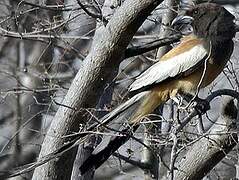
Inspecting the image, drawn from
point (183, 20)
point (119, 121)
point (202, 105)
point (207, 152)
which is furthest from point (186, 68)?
point (207, 152)

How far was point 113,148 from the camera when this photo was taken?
5824 mm

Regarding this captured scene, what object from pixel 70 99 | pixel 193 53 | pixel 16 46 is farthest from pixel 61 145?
pixel 16 46

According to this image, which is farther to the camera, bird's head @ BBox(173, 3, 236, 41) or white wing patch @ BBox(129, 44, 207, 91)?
bird's head @ BBox(173, 3, 236, 41)

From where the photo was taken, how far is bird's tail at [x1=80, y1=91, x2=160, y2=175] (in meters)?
5.76

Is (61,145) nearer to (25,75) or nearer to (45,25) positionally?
(45,25)

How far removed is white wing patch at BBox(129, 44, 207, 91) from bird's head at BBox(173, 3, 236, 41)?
16 cm

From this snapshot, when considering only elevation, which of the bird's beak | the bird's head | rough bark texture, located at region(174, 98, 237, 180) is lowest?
rough bark texture, located at region(174, 98, 237, 180)

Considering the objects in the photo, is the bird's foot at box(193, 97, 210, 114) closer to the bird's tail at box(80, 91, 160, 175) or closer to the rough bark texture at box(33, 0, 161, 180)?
the bird's tail at box(80, 91, 160, 175)

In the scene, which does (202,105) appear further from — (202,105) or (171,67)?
(171,67)

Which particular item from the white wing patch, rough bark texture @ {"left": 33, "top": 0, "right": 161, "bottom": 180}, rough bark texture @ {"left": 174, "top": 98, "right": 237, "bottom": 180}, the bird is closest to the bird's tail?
the bird

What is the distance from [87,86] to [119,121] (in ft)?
1.98

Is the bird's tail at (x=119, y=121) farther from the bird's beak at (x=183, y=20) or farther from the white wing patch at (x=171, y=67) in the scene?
the bird's beak at (x=183, y=20)

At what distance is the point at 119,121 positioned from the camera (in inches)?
226

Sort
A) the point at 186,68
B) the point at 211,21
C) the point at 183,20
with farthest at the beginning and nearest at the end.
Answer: the point at 183,20
the point at 211,21
the point at 186,68
